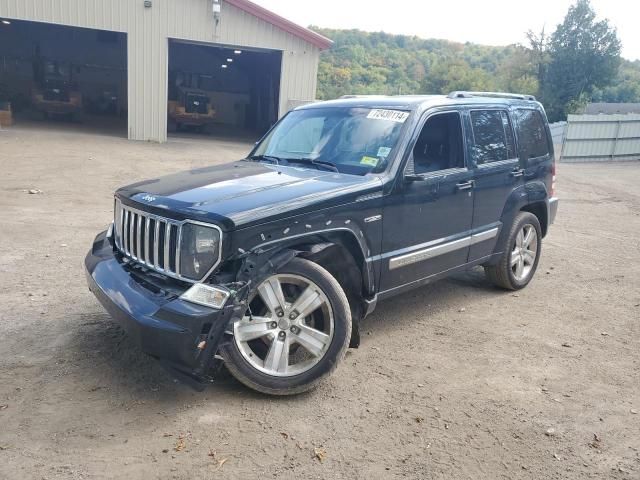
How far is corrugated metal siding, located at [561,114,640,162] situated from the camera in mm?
21078

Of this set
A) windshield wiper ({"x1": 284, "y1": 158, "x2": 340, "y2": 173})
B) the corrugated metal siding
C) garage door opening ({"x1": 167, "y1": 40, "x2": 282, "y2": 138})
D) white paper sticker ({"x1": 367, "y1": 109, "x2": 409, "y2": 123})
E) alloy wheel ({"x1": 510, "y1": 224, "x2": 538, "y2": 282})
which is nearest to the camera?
windshield wiper ({"x1": 284, "y1": 158, "x2": 340, "y2": 173})

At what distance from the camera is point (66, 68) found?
30.3 meters

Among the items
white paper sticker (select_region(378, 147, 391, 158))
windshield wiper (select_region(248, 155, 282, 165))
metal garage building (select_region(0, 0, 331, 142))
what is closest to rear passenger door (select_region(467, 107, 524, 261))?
white paper sticker (select_region(378, 147, 391, 158))

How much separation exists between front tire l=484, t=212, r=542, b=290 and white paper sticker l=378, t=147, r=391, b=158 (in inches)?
77.4

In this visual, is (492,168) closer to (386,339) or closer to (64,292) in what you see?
(386,339)

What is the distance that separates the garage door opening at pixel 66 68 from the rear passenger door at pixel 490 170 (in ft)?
75.4

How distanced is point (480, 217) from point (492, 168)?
1.54 feet

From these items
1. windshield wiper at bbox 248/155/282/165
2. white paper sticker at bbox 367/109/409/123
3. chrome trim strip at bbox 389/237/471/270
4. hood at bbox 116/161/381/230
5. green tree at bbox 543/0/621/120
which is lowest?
chrome trim strip at bbox 389/237/471/270

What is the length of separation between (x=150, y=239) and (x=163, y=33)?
17.3m

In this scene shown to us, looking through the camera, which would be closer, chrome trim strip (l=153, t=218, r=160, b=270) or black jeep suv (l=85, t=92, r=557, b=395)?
black jeep suv (l=85, t=92, r=557, b=395)

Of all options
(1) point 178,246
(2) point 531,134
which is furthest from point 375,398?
(2) point 531,134

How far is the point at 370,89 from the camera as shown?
63875 millimetres

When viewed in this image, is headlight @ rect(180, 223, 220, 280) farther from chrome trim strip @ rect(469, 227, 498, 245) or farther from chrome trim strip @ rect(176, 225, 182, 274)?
chrome trim strip @ rect(469, 227, 498, 245)

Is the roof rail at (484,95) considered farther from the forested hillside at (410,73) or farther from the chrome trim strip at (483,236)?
the forested hillside at (410,73)
